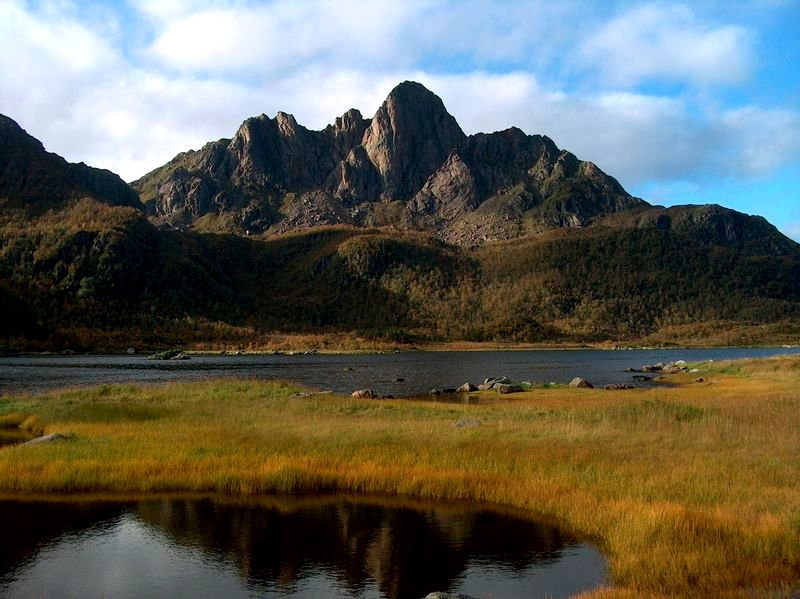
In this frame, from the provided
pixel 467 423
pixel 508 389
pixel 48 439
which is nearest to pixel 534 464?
pixel 467 423

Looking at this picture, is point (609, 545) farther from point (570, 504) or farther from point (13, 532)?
point (13, 532)

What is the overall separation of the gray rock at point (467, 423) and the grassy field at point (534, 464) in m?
1.18

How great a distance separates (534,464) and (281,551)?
483 inches

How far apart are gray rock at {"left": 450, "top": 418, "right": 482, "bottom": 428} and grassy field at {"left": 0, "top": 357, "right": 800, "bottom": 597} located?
1.18 meters

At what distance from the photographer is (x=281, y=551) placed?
741 inches

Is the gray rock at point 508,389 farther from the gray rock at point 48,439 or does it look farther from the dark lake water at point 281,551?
the dark lake water at point 281,551

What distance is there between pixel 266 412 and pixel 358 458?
1817 centimetres

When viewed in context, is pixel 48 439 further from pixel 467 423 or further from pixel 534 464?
pixel 534 464

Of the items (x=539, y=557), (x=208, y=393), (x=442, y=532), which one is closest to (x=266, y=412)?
(x=208, y=393)

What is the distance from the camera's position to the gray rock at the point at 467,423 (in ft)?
123

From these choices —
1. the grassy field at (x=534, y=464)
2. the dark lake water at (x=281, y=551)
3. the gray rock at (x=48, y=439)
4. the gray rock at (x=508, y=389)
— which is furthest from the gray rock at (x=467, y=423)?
the gray rock at (x=508, y=389)

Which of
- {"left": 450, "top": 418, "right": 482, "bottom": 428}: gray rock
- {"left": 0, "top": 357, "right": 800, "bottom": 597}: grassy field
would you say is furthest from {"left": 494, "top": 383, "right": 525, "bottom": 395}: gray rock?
{"left": 450, "top": 418, "right": 482, "bottom": 428}: gray rock

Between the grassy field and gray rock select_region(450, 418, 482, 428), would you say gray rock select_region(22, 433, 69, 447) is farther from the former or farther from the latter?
gray rock select_region(450, 418, 482, 428)

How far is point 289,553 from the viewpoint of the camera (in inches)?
733
